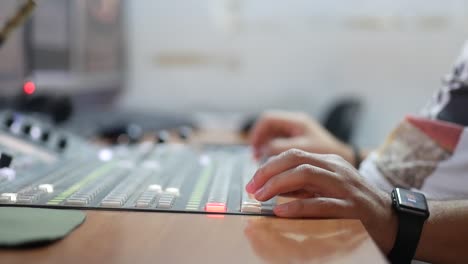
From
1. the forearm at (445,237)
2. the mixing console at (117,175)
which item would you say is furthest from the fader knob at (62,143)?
the forearm at (445,237)

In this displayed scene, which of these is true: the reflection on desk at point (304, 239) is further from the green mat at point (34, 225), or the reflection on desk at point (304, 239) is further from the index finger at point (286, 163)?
the green mat at point (34, 225)

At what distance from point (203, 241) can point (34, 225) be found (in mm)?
163

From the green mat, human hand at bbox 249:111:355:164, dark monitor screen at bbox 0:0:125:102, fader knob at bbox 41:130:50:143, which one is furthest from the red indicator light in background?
the green mat

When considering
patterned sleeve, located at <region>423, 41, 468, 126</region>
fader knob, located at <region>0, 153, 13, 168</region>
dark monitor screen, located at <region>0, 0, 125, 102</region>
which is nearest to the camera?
fader knob, located at <region>0, 153, 13, 168</region>

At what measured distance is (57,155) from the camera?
3.10ft

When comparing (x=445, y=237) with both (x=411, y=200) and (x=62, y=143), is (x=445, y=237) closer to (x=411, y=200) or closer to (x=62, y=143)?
(x=411, y=200)

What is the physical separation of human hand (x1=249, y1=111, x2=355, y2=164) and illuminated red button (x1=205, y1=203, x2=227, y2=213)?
0.55m

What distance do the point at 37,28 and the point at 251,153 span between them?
22.2 inches

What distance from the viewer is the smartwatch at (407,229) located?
0.64m

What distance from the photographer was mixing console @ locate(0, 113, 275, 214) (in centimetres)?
63

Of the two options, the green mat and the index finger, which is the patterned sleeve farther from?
the green mat

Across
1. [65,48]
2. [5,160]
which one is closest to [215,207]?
[5,160]

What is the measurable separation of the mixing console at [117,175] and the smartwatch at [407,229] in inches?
5.9

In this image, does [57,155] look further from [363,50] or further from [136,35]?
[363,50]
